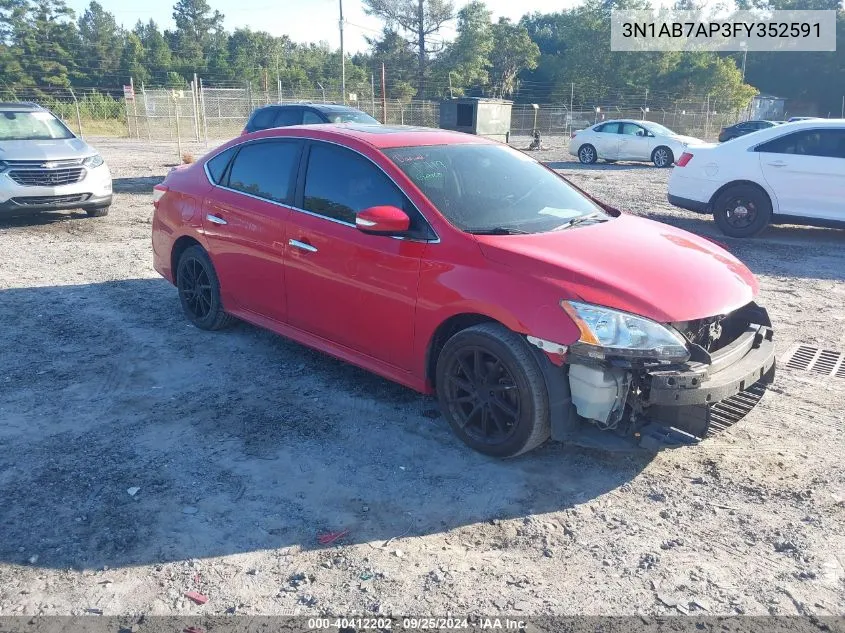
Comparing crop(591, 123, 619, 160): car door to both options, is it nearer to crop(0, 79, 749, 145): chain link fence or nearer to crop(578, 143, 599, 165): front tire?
crop(578, 143, 599, 165): front tire

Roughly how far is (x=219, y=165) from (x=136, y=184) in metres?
11.2

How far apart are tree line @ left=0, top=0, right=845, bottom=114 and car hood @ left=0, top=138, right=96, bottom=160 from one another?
3719cm

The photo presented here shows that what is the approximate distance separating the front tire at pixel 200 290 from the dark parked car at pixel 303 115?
7.35 meters

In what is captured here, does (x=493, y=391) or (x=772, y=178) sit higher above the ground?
(x=772, y=178)

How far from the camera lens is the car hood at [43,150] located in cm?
1006

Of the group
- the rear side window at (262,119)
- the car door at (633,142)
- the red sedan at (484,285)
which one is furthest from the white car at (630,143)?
the red sedan at (484,285)

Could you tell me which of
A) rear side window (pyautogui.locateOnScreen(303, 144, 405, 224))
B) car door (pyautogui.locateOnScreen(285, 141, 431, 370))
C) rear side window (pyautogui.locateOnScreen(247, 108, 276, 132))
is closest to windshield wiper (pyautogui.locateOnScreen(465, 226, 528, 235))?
car door (pyautogui.locateOnScreen(285, 141, 431, 370))

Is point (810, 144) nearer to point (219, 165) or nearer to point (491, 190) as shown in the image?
point (491, 190)

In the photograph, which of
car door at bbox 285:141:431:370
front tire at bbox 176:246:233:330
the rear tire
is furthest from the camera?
the rear tire

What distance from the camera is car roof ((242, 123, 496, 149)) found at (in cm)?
474

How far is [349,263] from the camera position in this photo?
446 cm

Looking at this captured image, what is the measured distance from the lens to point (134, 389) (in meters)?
4.92

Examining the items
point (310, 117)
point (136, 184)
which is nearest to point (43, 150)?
point (310, 117)

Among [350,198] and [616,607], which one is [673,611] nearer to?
[616,607]
